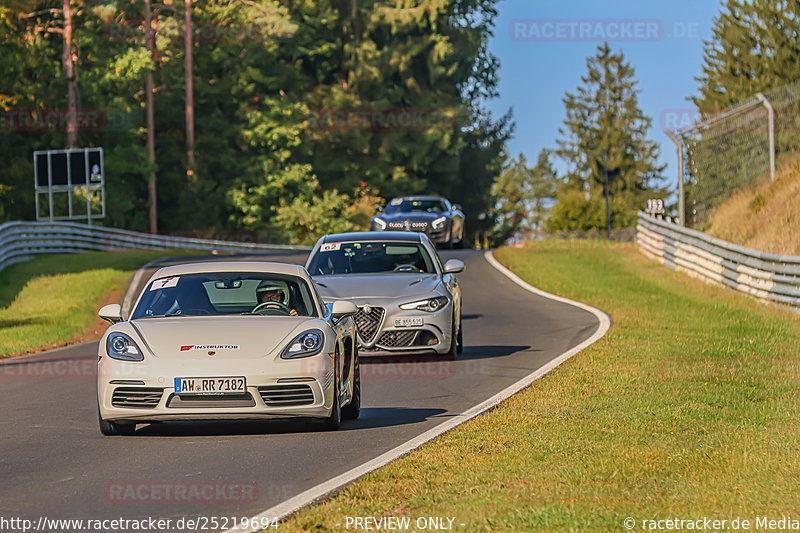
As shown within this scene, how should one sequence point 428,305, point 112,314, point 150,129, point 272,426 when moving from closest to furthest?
point 112,314
point 272,426
point 428,305
point 150,129

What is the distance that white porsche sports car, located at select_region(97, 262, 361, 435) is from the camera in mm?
10148

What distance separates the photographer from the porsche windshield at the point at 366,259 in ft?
57.9

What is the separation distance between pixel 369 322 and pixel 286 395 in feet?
19.4

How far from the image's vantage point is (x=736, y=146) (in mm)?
33094

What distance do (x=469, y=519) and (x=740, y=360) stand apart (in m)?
9.19

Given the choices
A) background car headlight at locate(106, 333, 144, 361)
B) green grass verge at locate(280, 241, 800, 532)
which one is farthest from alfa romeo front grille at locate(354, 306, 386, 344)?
background car headlight at locate(106, 333, 144, 361)

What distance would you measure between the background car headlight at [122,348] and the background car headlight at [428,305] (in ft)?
19.8

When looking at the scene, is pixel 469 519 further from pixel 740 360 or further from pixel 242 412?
pixel 740 360

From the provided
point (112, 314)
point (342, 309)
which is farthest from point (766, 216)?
point (112, 314)

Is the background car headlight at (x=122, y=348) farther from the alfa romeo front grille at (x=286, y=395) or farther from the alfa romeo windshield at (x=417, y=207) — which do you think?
the alfa romeo windshield at (x=417, y=207)

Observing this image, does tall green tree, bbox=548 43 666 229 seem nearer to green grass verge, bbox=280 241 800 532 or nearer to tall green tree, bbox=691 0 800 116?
tall green tree, bbox=691 0 800 116

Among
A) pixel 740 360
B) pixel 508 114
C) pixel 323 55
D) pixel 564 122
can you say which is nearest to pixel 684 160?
pixel 740 360

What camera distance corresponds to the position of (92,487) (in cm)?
826

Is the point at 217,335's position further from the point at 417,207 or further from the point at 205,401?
the point at 417,207
